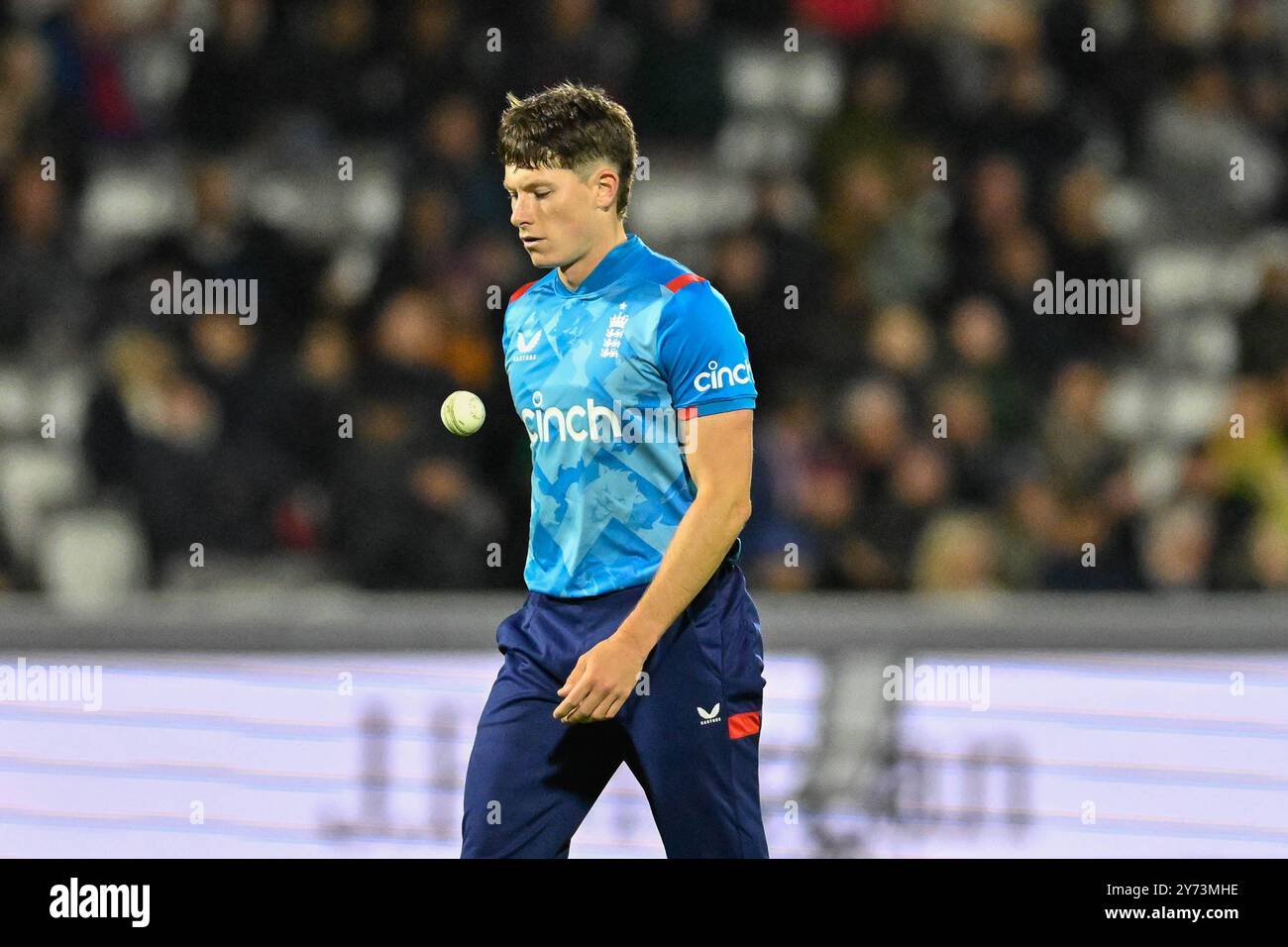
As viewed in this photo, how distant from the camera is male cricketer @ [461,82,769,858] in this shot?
347 centimetres

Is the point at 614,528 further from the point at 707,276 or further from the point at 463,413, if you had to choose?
the point at 707,276

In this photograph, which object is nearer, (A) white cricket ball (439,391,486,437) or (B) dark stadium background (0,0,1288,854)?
(A) white cricket ball (439,391,486,437)

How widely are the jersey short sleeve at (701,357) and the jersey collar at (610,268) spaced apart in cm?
15

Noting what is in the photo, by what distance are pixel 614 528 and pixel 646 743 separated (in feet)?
1.28

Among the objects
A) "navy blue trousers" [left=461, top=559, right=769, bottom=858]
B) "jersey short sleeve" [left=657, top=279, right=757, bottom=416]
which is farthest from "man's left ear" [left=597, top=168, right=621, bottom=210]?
"navy blue trousers" [left=461, top=559, right=769, bottom=858]

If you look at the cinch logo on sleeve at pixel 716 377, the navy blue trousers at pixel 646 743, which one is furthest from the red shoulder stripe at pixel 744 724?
the cinch logo on sleeve at pixel 716 377

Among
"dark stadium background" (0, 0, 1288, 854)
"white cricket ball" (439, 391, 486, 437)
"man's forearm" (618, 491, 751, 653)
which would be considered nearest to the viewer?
"man's forearm" (618, 491, 751, 653)

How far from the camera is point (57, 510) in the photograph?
24.7 feet

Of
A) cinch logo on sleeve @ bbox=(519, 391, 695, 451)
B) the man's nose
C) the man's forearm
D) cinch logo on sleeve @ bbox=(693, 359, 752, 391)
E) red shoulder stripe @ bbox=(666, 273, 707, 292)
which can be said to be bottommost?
the man's forearm

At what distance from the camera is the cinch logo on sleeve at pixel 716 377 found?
342cm

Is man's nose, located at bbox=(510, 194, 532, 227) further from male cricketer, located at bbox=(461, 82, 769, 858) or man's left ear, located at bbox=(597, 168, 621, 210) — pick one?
man's left ear, located at bbox=(597, 168, 621, 210)

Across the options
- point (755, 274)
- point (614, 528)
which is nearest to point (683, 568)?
point (614, 528)

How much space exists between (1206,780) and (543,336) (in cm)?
297

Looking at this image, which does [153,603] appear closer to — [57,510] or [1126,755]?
[57,510]
